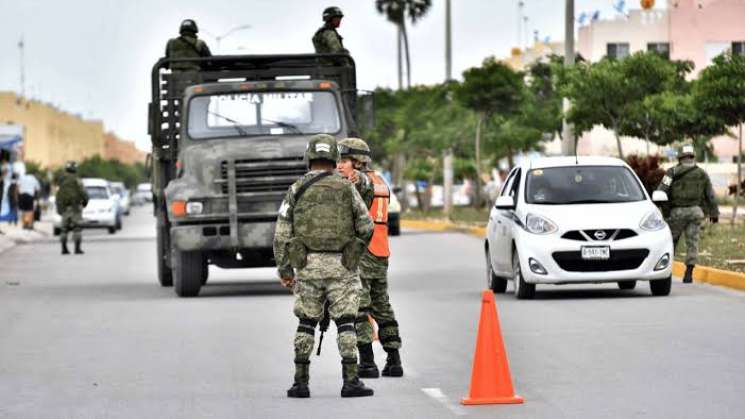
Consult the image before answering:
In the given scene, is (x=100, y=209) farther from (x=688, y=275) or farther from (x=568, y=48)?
(x=688, y=275)

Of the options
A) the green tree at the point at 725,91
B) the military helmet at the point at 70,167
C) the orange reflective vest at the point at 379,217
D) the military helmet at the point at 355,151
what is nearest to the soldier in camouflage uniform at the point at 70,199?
the military helmet at the point at 70,167

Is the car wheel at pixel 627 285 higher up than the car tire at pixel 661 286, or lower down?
lower down

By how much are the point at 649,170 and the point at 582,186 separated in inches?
543

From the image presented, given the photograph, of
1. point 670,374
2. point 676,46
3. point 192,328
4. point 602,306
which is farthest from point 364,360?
point 676,46

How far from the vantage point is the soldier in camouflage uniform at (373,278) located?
522 inches

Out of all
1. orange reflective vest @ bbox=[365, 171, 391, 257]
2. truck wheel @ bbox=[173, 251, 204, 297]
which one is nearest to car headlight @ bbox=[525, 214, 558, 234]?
truck wheel @ bbox=[173, 251, 204, 297]

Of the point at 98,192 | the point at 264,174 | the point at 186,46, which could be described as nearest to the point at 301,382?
the point at 264,174

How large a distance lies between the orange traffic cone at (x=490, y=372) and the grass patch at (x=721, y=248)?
14.0m

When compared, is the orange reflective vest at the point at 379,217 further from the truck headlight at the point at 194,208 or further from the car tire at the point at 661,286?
the truck headlight at the point at 194,208

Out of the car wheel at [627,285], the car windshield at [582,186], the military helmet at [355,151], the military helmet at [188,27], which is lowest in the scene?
the car wheel at [627,285]

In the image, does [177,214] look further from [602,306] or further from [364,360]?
[364,360]

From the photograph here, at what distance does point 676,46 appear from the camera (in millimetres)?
97188

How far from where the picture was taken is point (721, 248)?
1245 inches

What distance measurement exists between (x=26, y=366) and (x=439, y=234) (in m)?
34.6
